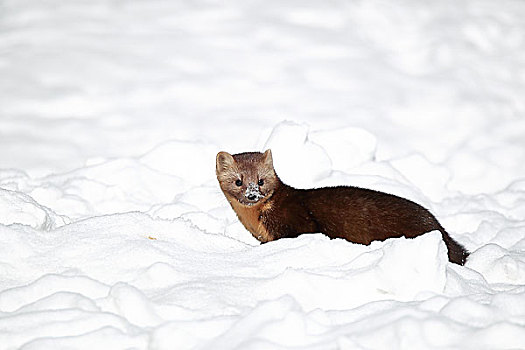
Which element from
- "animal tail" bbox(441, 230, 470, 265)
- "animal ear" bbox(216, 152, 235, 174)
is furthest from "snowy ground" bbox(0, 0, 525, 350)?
"animal ear" bbox(216, 152, 235, 174)

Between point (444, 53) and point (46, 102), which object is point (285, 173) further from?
point (444, 53)

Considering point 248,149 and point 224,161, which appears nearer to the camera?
point 224,161

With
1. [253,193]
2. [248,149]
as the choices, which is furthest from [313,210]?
[248,149]

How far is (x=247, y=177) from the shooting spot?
457 centimetres

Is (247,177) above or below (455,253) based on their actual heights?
above

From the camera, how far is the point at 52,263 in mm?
3309

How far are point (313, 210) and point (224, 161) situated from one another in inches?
26.7

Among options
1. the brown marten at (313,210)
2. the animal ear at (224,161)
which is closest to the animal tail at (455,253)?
the brown marten at (313,210)

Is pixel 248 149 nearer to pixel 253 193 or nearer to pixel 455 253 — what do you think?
pixel 253 193

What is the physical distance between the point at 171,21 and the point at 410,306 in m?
7.13

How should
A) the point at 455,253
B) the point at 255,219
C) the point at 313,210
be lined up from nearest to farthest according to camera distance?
the point at 455,253, the point at 313,210, the point at 255,219

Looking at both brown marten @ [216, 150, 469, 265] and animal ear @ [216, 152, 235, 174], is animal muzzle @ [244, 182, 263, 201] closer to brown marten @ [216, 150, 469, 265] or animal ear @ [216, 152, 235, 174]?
brown marten @ [216, 150, 469, 265]

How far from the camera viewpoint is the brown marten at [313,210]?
167 inches

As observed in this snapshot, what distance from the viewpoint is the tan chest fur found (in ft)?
15.1
